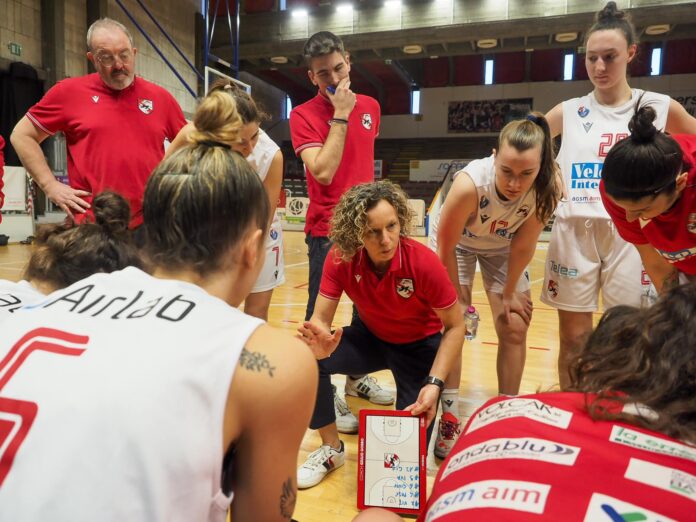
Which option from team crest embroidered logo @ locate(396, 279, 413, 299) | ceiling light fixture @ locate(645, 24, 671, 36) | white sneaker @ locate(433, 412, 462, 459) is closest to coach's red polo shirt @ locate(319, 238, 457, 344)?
team crest embroidered logo @ locate(396, 279, 413, 299)

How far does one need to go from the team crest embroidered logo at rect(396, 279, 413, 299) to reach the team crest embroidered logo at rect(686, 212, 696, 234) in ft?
3.00

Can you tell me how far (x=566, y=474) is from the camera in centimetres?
66

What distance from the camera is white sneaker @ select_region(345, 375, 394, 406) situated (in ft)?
9.59

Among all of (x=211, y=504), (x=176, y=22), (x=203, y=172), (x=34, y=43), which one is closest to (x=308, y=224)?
(x=203, y=172)

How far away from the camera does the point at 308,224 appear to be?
8.83 feet

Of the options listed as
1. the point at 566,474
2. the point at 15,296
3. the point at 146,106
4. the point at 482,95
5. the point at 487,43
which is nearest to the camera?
the point at 566,474

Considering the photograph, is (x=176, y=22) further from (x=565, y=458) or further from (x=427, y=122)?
(x=565, y=458)

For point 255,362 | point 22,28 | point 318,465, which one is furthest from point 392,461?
point 22,28

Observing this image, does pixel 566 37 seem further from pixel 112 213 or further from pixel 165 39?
pixel 112 213

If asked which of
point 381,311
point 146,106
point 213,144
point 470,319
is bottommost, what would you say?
point 470,319

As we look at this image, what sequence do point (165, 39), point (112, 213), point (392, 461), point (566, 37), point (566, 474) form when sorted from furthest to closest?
point (165, 39), point (566, 37), point (392, 461), point (112, 213), point (566, 474)

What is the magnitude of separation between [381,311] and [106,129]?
4.54 ft

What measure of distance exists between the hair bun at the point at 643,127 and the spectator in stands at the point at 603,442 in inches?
30.4

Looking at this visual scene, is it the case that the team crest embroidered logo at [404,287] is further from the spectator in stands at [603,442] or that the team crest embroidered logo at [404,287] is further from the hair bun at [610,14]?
the hair bun at [610,14]
